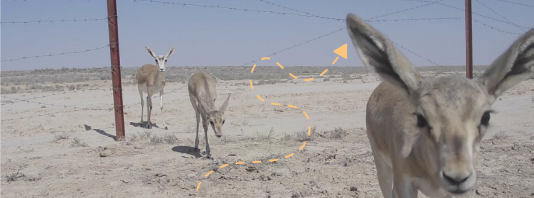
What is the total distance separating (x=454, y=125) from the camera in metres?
2.52

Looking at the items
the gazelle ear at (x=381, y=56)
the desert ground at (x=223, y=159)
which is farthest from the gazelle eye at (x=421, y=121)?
the desert ground at (x=223, y=159)

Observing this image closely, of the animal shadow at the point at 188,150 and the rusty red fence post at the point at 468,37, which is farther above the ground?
the rusty red fence post at the point at 468,37

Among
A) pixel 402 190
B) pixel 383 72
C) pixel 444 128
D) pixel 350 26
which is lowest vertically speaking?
pixel 402 190

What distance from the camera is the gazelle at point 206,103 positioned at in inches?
358

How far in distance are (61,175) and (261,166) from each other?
3.76 meters

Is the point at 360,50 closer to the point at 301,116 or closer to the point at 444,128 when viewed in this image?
the point at 444,128

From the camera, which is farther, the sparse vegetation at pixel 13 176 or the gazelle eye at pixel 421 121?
the sparse vegetation at pixel 13 176

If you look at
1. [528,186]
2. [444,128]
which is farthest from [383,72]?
[528,186]

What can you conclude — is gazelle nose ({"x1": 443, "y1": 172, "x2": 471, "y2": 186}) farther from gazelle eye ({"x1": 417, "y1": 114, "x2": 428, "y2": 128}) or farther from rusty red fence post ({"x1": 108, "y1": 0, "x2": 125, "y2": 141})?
rusty red fence post ({"x1": 108, "y1": 0, "x2": 125, "y2": 141})

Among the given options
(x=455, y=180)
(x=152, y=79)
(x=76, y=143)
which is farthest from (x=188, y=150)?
(x=455, y=180)

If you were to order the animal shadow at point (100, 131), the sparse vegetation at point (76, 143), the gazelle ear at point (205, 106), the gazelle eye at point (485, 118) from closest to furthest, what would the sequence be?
the gazelle eye at point (485, 118)
the gazelle ear at point (205, 106)
the sparse vegetation at point (76, 143)
the animal shadow at point (100, 131)

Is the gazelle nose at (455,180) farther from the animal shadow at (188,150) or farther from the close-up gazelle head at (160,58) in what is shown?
the close-up gazelle head at (160,58)

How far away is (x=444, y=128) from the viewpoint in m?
2.55

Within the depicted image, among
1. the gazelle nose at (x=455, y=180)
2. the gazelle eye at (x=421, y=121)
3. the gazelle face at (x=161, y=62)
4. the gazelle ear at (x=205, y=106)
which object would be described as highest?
the gazelle face at (x=161, y=62)
